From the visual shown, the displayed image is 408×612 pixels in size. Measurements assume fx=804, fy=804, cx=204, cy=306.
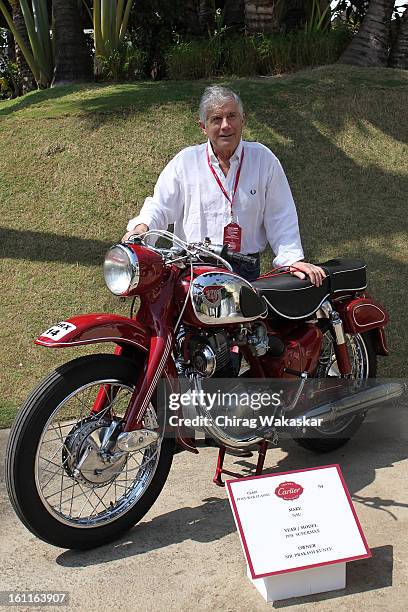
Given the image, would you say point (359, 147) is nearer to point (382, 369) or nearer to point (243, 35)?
point (243, 35)

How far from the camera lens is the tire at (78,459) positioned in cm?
314

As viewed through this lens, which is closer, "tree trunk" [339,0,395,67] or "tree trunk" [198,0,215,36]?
"tree trunk" [339,0,395,67]

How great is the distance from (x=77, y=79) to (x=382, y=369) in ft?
20.7

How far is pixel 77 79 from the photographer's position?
10180mm

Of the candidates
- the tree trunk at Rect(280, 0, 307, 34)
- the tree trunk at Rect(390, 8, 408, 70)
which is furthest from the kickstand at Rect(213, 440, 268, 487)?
the tree trunk at Rect(280, 0, 307, 34)

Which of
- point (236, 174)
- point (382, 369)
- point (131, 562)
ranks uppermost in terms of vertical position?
point (236, 174)

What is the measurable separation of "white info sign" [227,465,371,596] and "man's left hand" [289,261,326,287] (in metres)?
0.99

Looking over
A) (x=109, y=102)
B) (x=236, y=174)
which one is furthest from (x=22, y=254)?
(x=236, y=174)

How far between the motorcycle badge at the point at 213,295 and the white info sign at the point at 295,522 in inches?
29.4

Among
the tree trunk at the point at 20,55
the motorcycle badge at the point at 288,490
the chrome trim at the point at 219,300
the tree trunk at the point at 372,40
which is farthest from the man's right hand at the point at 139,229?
the tree trunk at the point at 20,55

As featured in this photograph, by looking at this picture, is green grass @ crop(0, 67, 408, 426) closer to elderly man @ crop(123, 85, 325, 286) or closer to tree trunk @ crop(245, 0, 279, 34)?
tree trunk @ crop(245, 0, 279, 34)

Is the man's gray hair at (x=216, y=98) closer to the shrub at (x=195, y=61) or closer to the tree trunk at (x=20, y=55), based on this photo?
the shrub at (x=195, y=61)

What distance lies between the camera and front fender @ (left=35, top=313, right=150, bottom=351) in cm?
318

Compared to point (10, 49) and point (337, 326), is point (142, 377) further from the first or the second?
point (10, 49)
